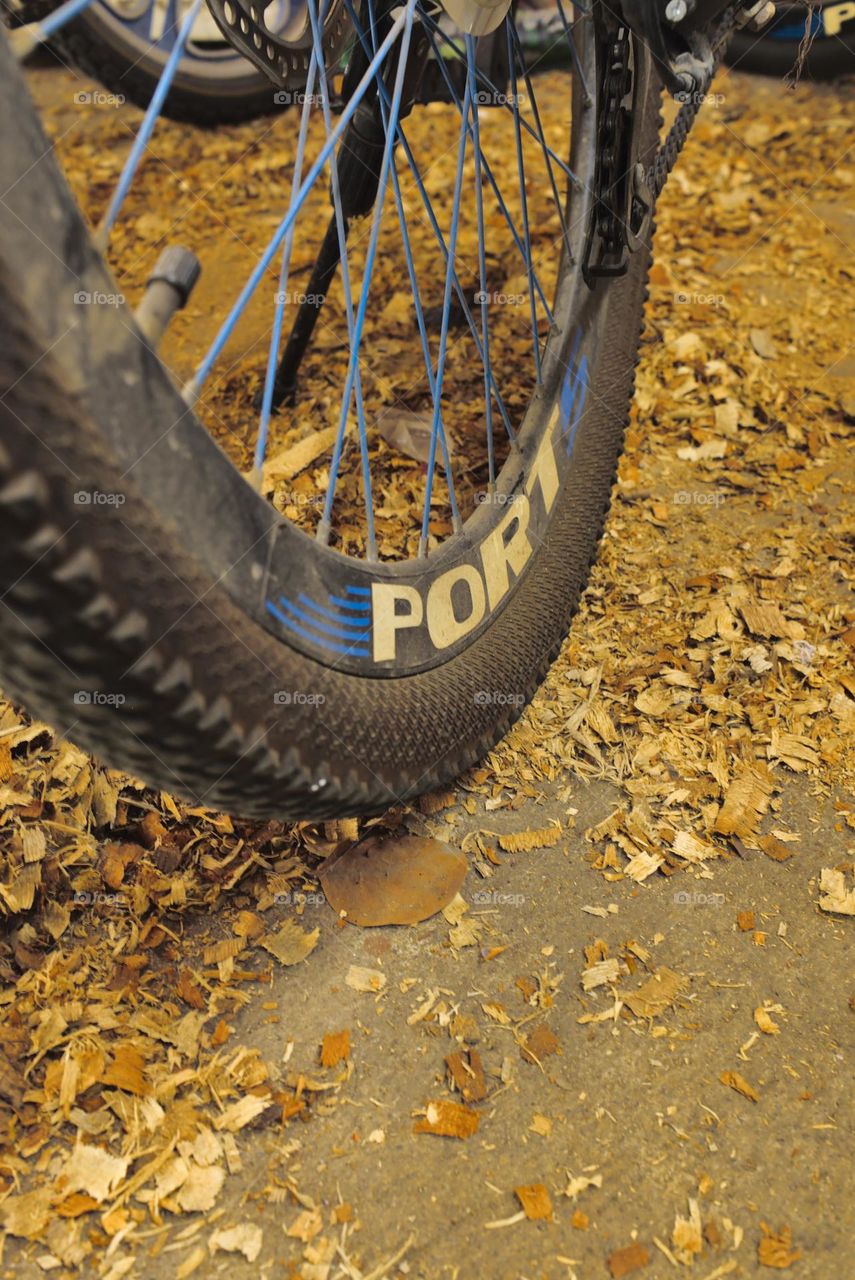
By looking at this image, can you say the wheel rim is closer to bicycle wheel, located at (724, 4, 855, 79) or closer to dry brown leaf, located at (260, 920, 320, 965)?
dry brown leaf, located at (260, 920, 320, 965)

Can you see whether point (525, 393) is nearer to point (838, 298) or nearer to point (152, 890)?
point (838, 298)

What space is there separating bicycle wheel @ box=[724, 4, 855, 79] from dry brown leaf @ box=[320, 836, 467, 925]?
2.50m

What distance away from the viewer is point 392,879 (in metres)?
1.43

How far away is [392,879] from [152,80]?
232 centimetres

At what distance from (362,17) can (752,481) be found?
963 mm

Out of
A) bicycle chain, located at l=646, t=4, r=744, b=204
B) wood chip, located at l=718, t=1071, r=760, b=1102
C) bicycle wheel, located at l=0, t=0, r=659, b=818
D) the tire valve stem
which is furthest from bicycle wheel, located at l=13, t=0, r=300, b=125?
wood chip, located at l=718, t=1071, r=760, b=1102

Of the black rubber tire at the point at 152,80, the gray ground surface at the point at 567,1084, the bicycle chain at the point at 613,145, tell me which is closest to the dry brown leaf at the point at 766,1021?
the gray ground surface at the point at 567,1084

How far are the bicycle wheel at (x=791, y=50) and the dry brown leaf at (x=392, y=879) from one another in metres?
2.50

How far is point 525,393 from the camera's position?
7.07 feet

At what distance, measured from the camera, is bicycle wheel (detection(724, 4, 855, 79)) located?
3.04m

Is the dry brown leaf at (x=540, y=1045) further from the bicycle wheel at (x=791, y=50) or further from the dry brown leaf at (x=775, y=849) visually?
the bicycle wheel at (x=791, y=50)

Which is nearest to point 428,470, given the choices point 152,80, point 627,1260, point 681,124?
point 681,124

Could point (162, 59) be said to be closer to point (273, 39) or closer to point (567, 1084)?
point (273, 39)

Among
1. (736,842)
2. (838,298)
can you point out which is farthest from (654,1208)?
(838,298)
